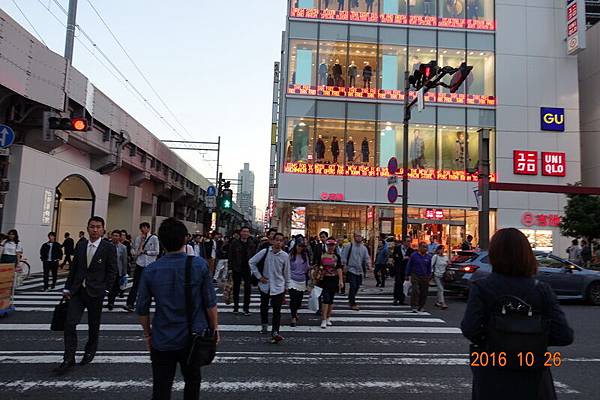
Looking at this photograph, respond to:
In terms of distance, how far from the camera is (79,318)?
5.73m

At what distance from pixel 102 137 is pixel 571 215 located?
886 inches

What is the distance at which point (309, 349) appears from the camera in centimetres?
708

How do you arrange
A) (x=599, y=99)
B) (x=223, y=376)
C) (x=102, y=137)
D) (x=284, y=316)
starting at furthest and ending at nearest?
(x=599, y=99) → (x=102, y=137) → (x=284, y=316) → (x=223, y=376)

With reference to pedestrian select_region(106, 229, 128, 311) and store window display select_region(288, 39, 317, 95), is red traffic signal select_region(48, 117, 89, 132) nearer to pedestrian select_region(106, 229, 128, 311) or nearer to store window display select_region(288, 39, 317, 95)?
pedestrian select_region(106, 229, 128, 311)

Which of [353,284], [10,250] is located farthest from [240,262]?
[10,250]

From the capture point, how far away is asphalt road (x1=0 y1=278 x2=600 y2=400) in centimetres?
504

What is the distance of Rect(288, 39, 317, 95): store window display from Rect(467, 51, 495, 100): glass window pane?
9.44m

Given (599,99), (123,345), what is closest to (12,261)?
(123,345)

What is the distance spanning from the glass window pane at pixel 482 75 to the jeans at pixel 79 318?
84.7ft

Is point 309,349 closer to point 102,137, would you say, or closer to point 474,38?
point 102,137

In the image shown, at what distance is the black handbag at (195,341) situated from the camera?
332 cm

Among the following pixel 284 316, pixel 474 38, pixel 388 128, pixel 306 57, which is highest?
pixel 474 38

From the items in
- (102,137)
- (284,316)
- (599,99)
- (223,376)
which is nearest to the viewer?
(223,376)

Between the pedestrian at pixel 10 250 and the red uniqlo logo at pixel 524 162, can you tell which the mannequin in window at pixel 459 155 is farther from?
the pedestrian at pixel 10 250
